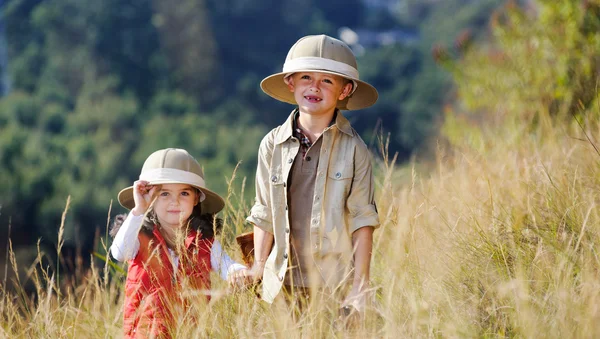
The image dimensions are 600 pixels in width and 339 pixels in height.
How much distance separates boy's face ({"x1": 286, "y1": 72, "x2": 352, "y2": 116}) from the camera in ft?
8.94

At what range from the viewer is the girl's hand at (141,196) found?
2836 millimetres

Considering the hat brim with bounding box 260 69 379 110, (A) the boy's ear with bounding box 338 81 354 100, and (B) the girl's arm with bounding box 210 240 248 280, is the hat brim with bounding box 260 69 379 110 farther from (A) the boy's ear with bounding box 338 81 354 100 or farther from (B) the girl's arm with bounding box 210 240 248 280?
(B) the girl's arm with bounding box 210 240 248 280

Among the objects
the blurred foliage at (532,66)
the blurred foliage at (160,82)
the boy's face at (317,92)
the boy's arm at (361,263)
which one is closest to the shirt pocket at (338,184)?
the boy's arm at (361,263)

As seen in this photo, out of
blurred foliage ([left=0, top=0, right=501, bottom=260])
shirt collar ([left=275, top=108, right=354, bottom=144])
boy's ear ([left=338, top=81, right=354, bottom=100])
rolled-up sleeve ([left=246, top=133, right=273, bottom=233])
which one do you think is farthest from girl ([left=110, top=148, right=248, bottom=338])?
blurred foliage ([left=0, top=0, right=501, bottom=260])

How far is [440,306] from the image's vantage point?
238 cm

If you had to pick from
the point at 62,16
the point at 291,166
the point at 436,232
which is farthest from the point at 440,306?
the point at 62,16

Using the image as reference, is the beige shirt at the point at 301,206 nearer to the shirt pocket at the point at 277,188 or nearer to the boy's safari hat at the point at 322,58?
the shirt pocket at the point at 277,188

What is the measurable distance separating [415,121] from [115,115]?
1710 centimetres

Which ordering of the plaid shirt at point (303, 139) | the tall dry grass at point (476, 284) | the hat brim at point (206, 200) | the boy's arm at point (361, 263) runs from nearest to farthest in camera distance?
the tall dry grass at point (476, 284)
the boy's arm at point (361, 263)
the plaid shirt at point (303, 139)
the hat brim at point (206, 200)

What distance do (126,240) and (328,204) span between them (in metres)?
0.75

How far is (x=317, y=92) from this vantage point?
2.72m

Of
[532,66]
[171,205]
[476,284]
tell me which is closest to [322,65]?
[171,205]

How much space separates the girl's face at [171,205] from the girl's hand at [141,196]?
4 cm

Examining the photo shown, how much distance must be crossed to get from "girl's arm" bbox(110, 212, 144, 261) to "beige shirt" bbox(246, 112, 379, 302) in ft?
1.43
